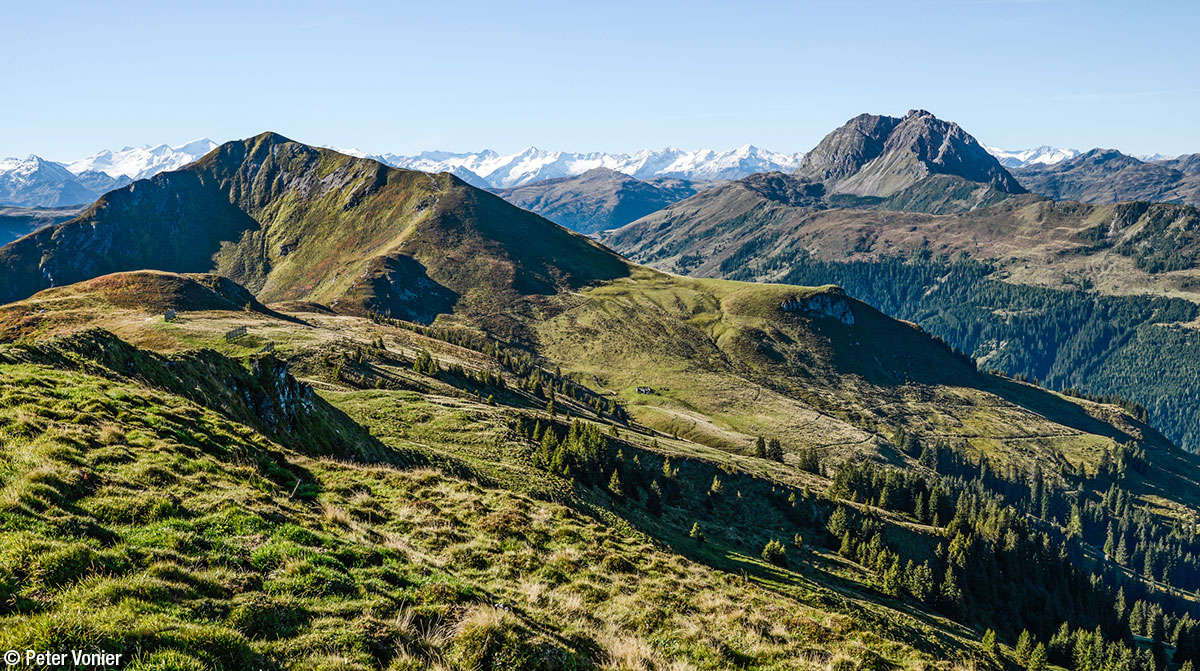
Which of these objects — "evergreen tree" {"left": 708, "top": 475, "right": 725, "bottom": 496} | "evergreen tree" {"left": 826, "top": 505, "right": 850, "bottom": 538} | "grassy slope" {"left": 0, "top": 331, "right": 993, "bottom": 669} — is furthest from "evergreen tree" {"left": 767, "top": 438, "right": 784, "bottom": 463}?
"grassy slope" {"left": 0, "top": 331, "right": 993, "bottom": 669}

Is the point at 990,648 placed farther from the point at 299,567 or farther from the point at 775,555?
the point at 299,567

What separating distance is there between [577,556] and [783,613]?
31.2 feet

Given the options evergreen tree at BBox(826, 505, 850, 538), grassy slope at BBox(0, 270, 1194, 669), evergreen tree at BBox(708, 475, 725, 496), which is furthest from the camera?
evergreen tree at BBox(826, 505, 850, 538)

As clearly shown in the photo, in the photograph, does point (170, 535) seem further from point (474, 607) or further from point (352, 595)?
point (474, 607)

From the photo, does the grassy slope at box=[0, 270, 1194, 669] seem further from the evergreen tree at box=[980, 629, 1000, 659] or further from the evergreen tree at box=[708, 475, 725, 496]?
the evergreen tree at box=[708, 475, 725, 496]

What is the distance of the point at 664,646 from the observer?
61.7 feet

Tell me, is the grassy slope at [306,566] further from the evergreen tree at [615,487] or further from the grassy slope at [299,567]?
the evergreen tree at [615,487]

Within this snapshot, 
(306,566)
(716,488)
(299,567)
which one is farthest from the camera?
(716,488)

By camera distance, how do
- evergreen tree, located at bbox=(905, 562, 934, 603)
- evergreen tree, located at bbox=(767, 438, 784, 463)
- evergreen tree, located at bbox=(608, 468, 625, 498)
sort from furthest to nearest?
evergreen tree, located at bbox=(767, 438, 784, 463) < evergreen tree, located at bbox=(905, 562, 934, 603) < evergreen tree, located at bbox=(608, 468, 625, 498)

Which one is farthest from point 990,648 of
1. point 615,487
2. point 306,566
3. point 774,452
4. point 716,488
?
point 774,452

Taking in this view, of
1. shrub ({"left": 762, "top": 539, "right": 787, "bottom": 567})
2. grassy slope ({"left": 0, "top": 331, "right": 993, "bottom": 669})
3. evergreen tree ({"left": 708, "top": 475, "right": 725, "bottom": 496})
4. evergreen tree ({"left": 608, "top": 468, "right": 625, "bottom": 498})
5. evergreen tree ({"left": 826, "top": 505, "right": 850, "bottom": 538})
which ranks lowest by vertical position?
evergreen tree ({"left": 826, "top": 505, "right": 850, "bottom": 538})

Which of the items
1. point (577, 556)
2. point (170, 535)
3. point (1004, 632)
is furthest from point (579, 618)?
point (1004, 632)

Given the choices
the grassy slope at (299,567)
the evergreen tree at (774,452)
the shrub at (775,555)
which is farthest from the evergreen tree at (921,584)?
the grassy slope at (299,567)

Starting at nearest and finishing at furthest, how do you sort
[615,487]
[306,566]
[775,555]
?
[306,566] → [775,555] → [615,487]
